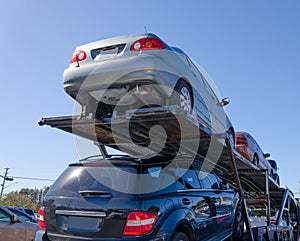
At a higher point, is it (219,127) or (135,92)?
(135,92)

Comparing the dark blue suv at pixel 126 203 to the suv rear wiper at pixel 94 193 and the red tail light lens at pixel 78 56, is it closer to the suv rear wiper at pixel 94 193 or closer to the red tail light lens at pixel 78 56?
the suv rear wiper at pixel 94 193

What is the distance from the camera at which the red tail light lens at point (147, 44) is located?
4818 millimetres

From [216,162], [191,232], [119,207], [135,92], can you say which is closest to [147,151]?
[216,162]

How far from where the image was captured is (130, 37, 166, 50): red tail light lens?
15.8 ft

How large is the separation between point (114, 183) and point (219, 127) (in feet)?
11.9

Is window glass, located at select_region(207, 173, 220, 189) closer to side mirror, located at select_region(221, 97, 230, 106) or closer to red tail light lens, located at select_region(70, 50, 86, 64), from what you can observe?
side mirror, located at select_region(221, 97, 230, 106)

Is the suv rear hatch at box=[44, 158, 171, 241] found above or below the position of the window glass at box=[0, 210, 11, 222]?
above

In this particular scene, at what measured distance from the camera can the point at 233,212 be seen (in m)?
5.34

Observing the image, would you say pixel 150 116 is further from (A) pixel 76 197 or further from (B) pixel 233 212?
(B) pixel 233 212

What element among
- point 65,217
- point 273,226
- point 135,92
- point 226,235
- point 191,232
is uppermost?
point 135,92

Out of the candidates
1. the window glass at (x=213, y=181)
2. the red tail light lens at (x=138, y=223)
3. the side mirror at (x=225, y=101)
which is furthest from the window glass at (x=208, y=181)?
the side mirror at (x=225, y=101)

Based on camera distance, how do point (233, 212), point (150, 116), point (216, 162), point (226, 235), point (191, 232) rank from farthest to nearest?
1. point (216, 162)
2. point (233, 212)
3. point (226, 235)
4. point (150, 116)
5. point (191, 232)

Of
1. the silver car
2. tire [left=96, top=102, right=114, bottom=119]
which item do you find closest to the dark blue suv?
the silver car

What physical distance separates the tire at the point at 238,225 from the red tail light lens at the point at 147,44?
2915mm
